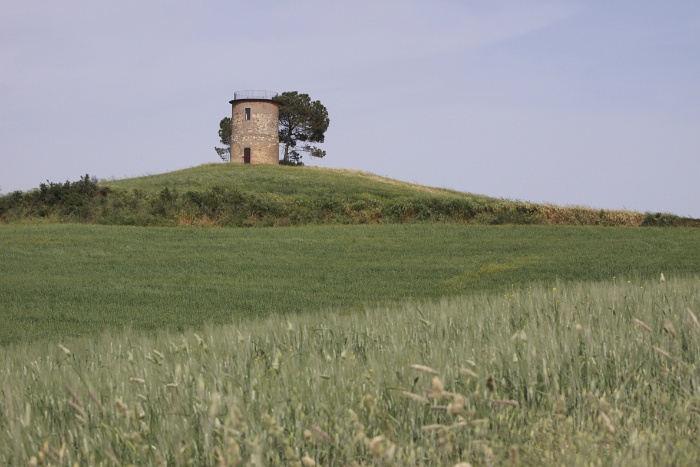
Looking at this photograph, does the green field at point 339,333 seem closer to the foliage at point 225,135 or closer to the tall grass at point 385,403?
the tall grass at point 385,403

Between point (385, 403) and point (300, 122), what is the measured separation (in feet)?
206

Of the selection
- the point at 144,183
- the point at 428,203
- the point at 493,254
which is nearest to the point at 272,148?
the point at 144,183

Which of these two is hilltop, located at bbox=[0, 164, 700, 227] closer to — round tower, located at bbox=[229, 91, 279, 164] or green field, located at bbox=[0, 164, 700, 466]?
green field, located at bbox=[0, 164, 700, 466]

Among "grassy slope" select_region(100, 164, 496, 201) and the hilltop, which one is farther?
"grassy slope" select_region(100, 164, 496, 201)

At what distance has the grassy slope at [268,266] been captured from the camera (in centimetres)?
1380

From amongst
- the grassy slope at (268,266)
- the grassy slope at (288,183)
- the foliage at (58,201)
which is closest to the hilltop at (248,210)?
the foliage at (58,201)

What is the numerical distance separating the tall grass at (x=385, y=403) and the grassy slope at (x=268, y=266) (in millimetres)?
6601

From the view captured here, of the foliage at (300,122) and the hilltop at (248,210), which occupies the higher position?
the foliage at (300,122)

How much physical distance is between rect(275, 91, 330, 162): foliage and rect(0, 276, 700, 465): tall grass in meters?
60.4

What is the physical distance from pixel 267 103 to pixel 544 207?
33647 millimetres

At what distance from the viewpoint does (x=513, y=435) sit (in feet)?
12.7

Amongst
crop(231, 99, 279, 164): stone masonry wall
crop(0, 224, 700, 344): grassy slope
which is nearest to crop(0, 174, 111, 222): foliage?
crop(0, 224, 700, 344): grassy slope

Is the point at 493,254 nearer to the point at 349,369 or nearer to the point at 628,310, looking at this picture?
the point at 628,310

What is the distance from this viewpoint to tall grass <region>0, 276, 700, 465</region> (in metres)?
3.25
